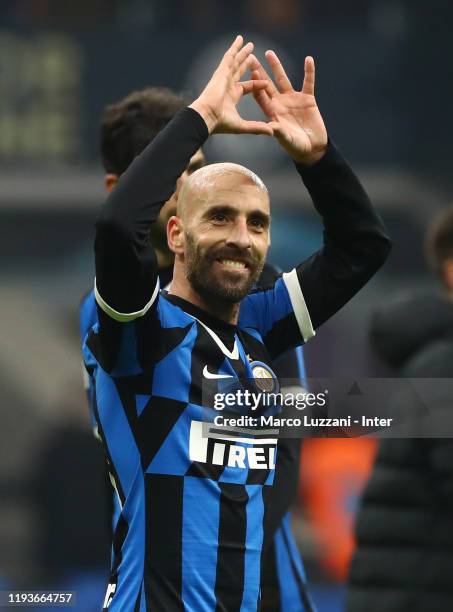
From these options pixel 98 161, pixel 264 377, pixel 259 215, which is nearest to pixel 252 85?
pixel 259 215

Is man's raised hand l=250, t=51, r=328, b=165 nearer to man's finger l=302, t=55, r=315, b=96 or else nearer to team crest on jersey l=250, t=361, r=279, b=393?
man's finger l=302, t=55, r=315, b=96

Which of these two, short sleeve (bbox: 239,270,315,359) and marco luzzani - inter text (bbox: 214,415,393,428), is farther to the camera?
short sleeve (bbox: 239,270,315,359)

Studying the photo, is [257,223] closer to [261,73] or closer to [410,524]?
[261,73]

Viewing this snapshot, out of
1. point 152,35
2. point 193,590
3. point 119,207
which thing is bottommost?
point 193,590

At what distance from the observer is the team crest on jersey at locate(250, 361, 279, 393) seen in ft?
7.84

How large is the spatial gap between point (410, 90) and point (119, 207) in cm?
582

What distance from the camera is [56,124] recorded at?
720 cm

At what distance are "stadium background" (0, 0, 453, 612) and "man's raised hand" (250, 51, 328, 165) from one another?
385cm

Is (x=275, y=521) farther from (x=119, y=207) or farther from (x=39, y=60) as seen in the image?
(x=39, y=60)

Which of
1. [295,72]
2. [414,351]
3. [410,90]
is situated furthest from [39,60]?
[414,351]

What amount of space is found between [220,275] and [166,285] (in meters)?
0.63

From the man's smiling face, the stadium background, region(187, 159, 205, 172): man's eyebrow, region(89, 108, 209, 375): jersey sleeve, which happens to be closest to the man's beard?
the man's smiling face

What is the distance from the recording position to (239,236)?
231cm

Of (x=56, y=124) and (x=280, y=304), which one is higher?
(x=56, y=124)
